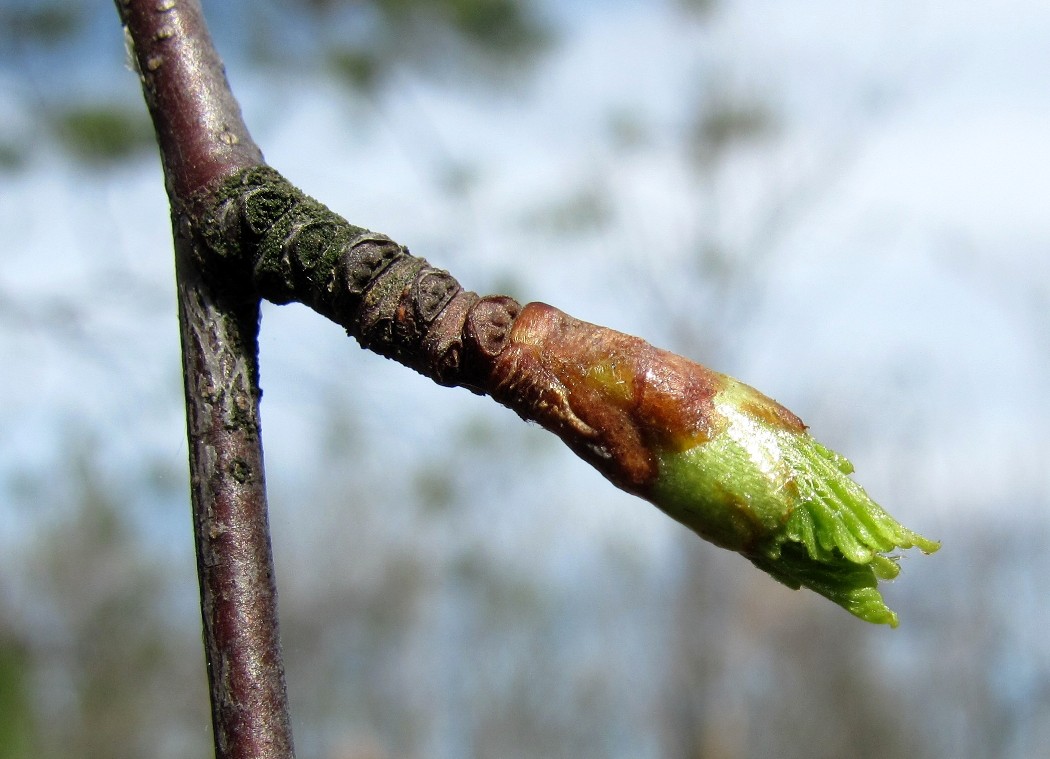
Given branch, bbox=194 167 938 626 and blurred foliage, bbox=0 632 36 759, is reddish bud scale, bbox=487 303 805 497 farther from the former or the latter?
blurred foliage, bbox=0 632 36 759

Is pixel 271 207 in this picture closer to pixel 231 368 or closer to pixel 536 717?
pixel 231 368

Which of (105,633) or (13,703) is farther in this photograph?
(105,633)

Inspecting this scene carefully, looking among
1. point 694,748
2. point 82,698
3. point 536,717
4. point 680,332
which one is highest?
point 680,332

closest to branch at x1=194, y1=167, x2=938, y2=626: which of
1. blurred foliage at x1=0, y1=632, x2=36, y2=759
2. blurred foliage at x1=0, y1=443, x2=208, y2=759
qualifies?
blurred foliage at x1=0, y1=632, x2=36, y2=759

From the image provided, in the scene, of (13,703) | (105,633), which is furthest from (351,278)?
(105,633)

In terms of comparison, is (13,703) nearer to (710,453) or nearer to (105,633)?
(710,453)

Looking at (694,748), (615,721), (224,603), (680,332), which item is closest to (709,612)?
A: (694,748)
